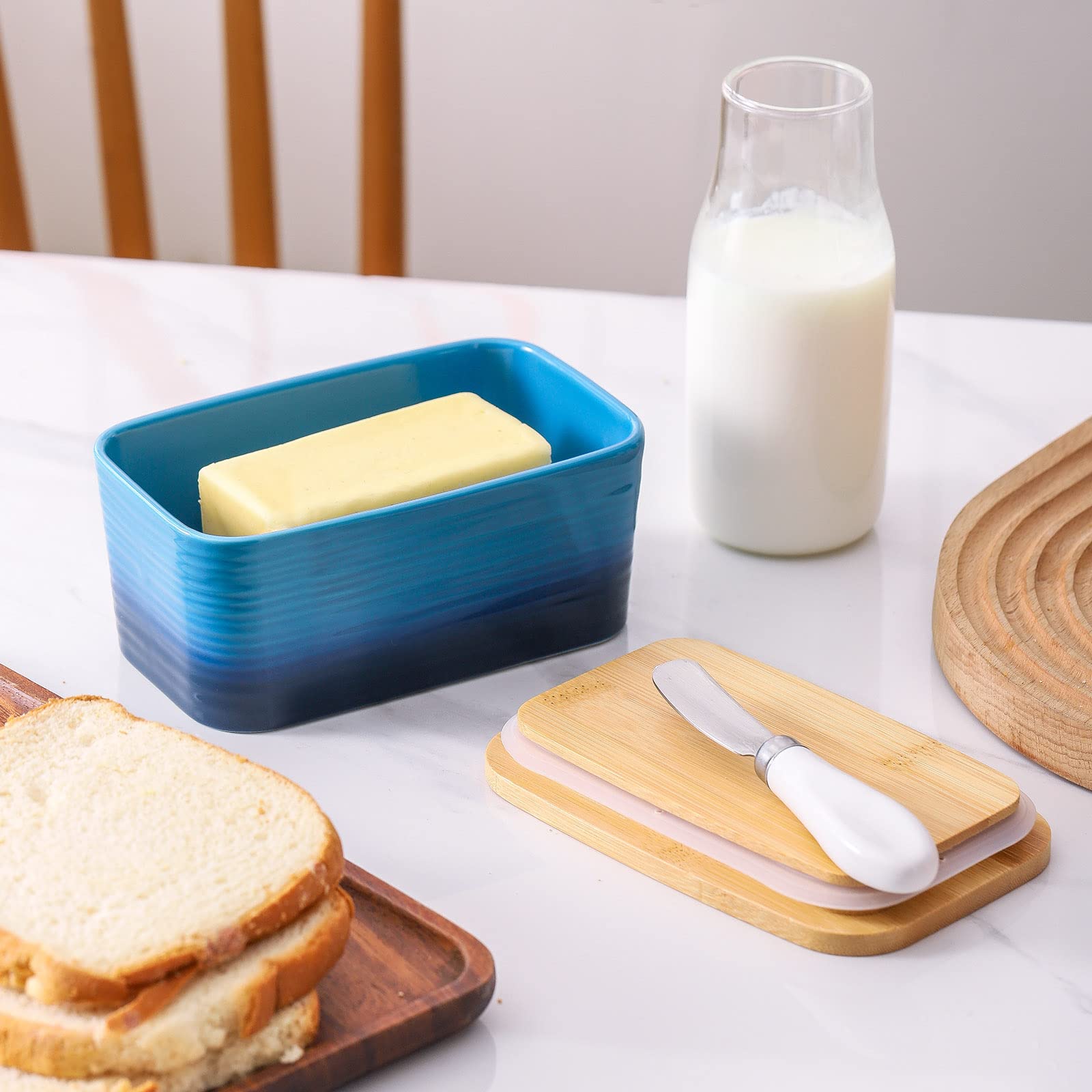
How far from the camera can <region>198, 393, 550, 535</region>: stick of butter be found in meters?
0.91

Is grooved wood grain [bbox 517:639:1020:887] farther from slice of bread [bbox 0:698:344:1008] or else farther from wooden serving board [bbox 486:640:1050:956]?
slice of bread [bbox 0:698:344:1008]

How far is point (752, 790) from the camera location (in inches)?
32.3

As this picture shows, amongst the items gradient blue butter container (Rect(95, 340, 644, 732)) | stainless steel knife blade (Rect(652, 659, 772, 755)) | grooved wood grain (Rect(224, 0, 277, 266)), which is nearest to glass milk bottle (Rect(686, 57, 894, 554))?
gradient blue butter container (Rect(95, 340, 644, 732))

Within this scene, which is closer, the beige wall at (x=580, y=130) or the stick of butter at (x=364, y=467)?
the stick of butter at (x=364, y=467)

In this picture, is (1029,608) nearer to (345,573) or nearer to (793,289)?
(793,289)

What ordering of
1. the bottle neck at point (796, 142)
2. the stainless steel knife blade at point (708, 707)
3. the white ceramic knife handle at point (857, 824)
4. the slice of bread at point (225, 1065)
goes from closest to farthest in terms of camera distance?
the slice of bread at point (225, 1065) < the white ceramic knife handle at point (857, 824) < the stainless steel knife blade at point (708, 707) < the bottle neck at point (796, 142)

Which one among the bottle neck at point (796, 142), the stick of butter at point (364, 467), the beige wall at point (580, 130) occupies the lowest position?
the beige wall at point (580, 130)

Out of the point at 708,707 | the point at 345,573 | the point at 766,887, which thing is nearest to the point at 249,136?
the point at 345,573

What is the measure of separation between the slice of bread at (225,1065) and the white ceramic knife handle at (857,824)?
0.26 metres

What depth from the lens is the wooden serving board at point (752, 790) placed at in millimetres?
766

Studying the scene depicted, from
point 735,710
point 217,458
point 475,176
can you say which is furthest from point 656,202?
point 735,710

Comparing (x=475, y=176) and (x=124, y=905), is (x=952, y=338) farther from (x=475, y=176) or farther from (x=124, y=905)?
(x=475, y=176)

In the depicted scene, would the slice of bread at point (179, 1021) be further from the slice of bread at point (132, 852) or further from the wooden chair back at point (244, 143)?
the wooden chair back at point (244, 143)

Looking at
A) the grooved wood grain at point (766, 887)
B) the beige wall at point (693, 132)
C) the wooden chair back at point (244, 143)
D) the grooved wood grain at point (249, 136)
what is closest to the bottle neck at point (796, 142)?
the grooved wood grain at point (766, 887)
